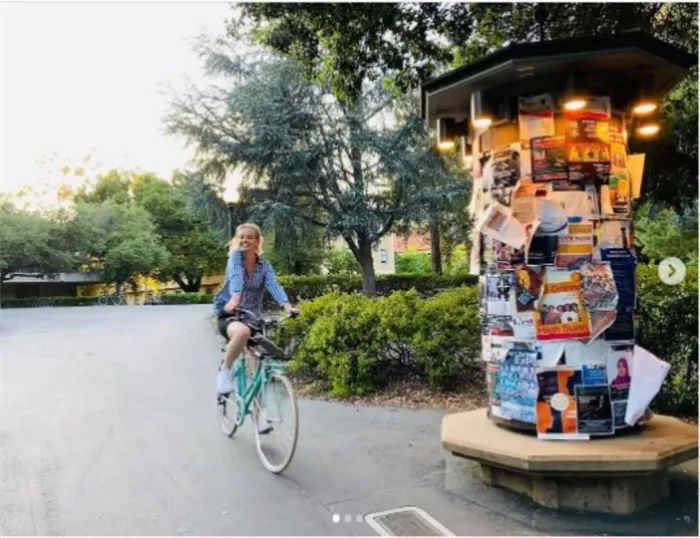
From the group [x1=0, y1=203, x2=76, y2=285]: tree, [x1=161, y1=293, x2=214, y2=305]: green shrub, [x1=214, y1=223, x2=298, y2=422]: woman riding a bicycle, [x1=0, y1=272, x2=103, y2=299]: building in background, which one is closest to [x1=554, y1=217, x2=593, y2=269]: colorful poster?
[x1=214, y1=223, x2=298, y2=422]: woman riding a bicycle

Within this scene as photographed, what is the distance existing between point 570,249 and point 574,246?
0.10ft

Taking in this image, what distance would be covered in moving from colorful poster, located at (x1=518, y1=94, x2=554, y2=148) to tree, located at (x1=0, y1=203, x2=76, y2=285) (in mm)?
31206

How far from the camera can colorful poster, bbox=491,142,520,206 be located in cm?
348

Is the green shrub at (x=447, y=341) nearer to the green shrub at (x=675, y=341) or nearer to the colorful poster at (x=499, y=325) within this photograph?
the green shrub at (x=675, y=341)

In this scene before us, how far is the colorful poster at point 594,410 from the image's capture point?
3.33 meters

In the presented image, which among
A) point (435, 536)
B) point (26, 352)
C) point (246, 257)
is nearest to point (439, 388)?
point (246, 257)

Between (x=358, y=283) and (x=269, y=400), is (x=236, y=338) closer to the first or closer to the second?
(x=269, y=400)

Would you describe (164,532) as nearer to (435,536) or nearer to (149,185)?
(435,536)

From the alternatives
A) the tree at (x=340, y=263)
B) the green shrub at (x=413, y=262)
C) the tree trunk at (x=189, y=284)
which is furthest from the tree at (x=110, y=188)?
the green shrub at (x=413, y=262)

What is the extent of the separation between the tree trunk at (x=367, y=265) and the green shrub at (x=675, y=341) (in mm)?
14016

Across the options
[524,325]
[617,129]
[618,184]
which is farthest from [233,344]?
[617,129]

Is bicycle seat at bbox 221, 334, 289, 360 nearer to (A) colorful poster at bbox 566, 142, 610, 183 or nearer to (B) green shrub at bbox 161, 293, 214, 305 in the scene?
(A) colorful poster at bbox 566, 142, 610, 183

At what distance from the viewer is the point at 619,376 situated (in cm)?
341

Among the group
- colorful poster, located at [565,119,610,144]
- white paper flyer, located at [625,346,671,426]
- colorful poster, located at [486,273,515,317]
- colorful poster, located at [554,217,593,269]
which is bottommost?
white paper flyer, located at [625,346,671,426]
